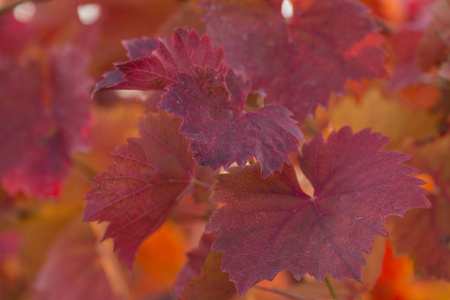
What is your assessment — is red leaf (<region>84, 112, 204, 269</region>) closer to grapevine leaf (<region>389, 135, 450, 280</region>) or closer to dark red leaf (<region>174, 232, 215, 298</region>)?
dark red leaf (<region>174, 232, 215, 298</region>)

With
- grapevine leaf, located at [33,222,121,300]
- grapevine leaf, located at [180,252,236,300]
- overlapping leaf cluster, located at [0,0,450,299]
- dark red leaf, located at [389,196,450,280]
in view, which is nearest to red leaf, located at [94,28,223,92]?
overlapping leaf cluster, located at [0,0,450,299]

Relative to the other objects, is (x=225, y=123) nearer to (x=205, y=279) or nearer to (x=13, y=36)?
(x=205, y=279)

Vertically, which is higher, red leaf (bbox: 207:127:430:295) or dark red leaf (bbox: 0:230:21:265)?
red leaf (bbox: 207:127:430:295)

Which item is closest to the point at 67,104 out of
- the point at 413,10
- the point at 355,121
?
the point at 355,121

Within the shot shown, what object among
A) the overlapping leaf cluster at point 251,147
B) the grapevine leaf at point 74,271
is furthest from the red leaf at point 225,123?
the grapevine leaf at point 74,271

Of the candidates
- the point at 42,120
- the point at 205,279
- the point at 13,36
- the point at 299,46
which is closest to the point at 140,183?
the point at 205,279
